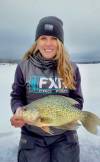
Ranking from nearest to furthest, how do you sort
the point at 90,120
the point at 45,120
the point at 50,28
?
the point at 45,120, the point at 90,120, the point at 50,28

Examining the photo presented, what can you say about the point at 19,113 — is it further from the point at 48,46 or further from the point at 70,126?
the point at 48,46

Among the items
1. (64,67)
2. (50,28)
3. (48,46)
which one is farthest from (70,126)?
(50,28)

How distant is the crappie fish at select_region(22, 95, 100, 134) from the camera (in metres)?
3.41

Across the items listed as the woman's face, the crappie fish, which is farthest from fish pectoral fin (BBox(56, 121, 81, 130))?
the woman's face

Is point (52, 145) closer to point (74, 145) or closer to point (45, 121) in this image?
point (74, 145)

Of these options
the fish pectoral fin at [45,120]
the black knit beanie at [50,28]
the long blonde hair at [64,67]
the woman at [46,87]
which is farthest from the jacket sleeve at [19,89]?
the fish pectoral fin at [45,120]

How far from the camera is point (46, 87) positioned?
383 cm

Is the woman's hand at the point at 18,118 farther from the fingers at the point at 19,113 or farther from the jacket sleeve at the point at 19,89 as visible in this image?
the jacket sleeve at the point at 19,89

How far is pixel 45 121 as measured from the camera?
11.2 ft

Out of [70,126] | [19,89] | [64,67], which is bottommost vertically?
[70,126]

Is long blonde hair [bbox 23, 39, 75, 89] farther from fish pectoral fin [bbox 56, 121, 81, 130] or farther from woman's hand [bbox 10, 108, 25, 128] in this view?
woman's hand [bbox 10, 108, 25, 128]

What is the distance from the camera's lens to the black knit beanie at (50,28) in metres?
3.95

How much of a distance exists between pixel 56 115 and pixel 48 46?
0.62 meters

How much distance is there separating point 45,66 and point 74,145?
0.60m
